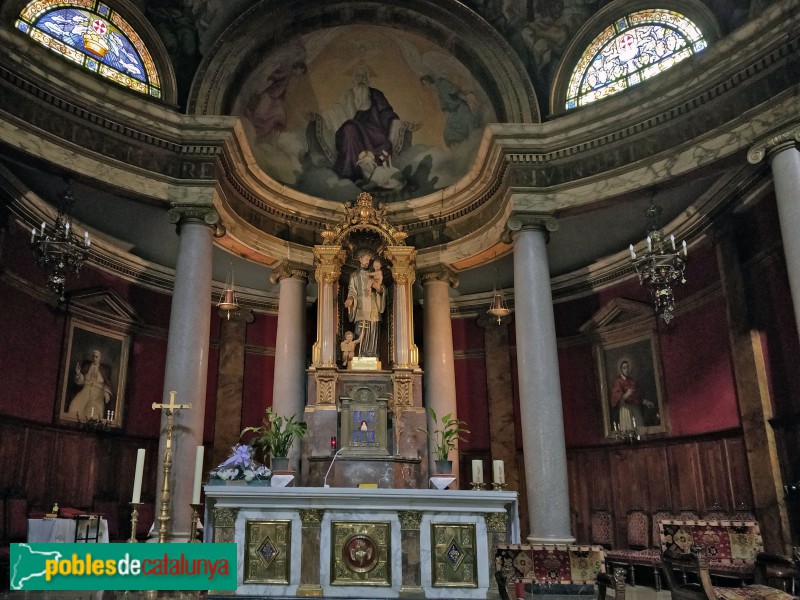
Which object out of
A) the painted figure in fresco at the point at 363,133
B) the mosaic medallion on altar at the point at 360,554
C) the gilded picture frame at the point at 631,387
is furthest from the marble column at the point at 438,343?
the mosaic medallion on altar at the point at 360,554

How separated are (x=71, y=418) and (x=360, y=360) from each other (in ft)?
17.8

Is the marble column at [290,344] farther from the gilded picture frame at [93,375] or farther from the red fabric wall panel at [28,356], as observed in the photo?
the red fabric wall panel at [28,356]

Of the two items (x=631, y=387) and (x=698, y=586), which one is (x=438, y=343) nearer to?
(x=631, y=387)

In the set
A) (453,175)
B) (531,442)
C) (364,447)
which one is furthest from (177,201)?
(531,442)

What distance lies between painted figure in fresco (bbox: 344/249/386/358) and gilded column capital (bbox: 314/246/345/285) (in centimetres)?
36

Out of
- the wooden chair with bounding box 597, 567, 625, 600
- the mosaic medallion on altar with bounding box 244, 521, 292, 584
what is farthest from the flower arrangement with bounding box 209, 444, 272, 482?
the wooden chair with bounding box 597, 567, 625, 600

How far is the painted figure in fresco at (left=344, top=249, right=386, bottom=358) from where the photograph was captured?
469 inches

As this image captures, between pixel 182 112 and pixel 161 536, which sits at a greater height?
pixel 182 112

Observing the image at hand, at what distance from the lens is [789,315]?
10.0 m

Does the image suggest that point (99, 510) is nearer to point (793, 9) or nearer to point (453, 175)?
point (453, 175)

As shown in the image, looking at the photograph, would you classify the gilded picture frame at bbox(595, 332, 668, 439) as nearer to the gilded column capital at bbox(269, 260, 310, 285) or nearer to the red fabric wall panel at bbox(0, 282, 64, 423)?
the gilded column capital at bbox(269, 260, 310, 285)

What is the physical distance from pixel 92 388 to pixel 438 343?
6.73 metres

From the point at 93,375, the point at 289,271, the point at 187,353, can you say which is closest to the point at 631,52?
the point at 289,271

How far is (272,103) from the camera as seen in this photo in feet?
43.1
